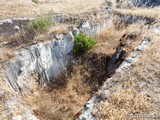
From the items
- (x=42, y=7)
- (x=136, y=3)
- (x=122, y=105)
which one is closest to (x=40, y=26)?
(x=42, y=7)

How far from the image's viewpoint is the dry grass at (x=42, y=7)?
15031mm

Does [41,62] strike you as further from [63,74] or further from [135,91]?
[135,91]

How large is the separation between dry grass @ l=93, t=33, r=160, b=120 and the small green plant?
285 centimetres

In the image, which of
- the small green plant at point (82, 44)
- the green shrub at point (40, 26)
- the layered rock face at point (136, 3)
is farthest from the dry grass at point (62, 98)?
the layered rock face at point (136, 3)

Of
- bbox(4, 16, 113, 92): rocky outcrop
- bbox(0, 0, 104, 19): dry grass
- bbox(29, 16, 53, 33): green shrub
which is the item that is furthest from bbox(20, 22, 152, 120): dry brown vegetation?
bbox(0, 0, 104, 19): dry grass

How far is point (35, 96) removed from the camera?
9.16 metres

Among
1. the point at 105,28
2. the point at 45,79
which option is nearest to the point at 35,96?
the point at 45,79

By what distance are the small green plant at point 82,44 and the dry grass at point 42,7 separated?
170 inches

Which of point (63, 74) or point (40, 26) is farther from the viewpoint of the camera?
point (40, 26)

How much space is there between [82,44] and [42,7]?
6409mm

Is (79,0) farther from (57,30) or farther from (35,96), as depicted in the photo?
(35,96)

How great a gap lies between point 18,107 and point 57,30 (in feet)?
16.6

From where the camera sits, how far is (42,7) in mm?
16438

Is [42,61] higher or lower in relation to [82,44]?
lower
